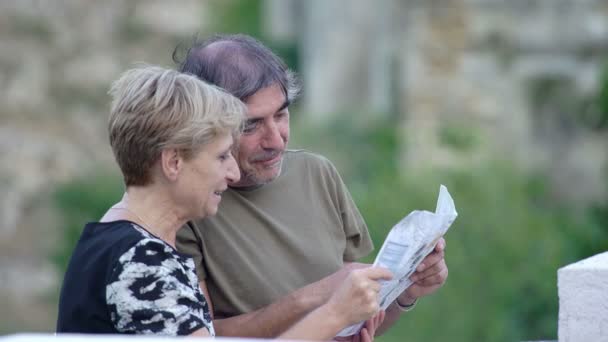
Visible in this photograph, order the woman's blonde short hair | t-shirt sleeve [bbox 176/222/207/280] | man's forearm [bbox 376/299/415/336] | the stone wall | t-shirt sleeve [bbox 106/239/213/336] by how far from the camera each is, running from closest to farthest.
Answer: t-shirt sleeve [bbox 106/239/213/336], the woman's blonde short hair, t-shirt sleeve [bbox 176/222/207/280], man's forearm [bbox 376/299/415/336], the stone wall

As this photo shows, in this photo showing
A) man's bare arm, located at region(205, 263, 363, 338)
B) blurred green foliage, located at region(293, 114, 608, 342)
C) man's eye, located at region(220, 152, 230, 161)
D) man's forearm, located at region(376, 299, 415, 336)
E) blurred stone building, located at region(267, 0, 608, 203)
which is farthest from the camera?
blurred stone building, located at region(267, 0, 608, 203)

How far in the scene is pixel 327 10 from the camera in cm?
1797

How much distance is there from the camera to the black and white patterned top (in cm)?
270

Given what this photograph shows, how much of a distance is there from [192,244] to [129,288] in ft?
1.69

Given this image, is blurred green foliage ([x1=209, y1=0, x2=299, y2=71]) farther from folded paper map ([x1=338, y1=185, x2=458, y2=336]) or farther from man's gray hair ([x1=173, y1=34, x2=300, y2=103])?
folded paper map ([x1=338, y1=185, x2=458, y2=336])

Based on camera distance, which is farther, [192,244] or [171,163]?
[192,244]

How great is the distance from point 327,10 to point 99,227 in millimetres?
15314

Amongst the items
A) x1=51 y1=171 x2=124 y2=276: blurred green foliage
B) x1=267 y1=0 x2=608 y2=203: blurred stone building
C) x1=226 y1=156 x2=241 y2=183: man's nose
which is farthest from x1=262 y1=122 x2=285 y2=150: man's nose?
x1=51 y1=171 x2=124 y2=276: blurred green foliage

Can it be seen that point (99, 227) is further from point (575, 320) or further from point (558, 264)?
point (558, 264)

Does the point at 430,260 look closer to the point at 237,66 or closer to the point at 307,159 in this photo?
the point at 307,159

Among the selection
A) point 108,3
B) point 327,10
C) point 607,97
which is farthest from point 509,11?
point 108,3

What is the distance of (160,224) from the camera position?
9.56 feet

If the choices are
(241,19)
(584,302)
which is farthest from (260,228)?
(241,19)

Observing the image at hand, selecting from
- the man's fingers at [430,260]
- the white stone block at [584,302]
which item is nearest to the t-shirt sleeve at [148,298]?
the man's fingers at [430,260]
